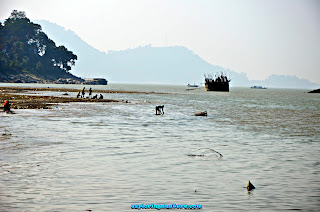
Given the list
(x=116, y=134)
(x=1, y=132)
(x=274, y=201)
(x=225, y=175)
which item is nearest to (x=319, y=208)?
(x=274, y=201)

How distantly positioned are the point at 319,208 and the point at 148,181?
616 cm

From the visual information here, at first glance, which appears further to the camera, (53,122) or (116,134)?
(53,122)

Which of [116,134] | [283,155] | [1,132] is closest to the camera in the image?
[283,155]

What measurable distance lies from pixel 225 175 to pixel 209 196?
3456 millimetres

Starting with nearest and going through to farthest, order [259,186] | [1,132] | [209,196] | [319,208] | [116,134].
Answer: [319,208], [209,196], [259,186], [1,132], [116,134]

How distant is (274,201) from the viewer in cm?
1358

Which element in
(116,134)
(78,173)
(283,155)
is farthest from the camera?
(116,134)

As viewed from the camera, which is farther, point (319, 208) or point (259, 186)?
point (259, 186)

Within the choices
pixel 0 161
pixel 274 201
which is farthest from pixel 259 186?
pixel 0 161

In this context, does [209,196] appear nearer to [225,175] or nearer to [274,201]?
[274,201]

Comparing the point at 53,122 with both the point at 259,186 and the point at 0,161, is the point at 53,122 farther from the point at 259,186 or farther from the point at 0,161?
the point at 259,186

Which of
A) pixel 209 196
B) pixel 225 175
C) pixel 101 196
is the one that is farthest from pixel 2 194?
pixel 225 175

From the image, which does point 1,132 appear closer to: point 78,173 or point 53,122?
point 53,122

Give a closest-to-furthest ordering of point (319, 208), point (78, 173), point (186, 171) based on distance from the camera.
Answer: point (319, 208)
point (78, 173)
point (186, 171)
